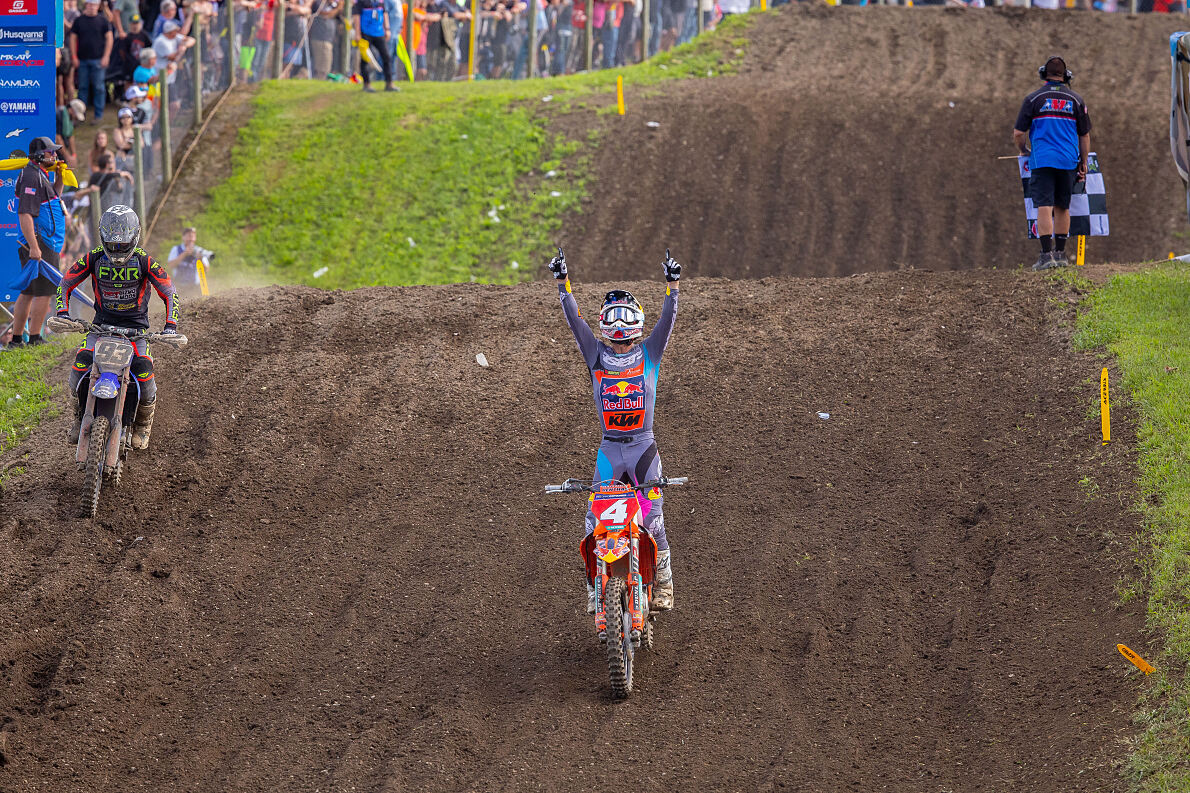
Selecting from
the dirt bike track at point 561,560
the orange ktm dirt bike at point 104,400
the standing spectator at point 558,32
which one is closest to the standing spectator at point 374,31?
the standing spectator at point 558,32

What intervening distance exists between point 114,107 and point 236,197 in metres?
3.34

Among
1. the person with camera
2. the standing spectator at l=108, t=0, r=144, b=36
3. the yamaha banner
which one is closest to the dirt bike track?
the yamaha banner

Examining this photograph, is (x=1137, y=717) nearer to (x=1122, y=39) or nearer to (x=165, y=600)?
(x=165, y=600)

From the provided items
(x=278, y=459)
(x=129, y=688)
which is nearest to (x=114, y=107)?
(x=278, y=459)

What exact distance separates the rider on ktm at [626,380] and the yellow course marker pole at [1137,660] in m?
3.09

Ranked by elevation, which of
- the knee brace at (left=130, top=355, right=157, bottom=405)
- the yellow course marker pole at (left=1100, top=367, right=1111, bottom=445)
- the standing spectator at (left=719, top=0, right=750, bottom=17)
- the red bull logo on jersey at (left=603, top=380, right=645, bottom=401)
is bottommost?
the knee brace at (left=130, top=355, right=157, bottom=405)

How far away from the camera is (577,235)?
2012 centimetres

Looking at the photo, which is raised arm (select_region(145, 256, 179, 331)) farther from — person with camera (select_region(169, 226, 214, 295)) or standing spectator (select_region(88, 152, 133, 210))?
person with camera (select_region(169, 226, 214, 295))

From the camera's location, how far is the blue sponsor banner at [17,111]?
1520 centimetres

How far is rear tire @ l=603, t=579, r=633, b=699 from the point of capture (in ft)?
25.4

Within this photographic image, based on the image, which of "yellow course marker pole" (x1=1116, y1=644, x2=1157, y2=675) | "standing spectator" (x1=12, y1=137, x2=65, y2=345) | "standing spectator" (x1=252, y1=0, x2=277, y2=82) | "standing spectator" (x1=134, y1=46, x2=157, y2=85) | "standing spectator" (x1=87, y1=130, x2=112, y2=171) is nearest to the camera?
"yellow course marker pole" (x1=1116, y1=644, x2=1157, y2=675)

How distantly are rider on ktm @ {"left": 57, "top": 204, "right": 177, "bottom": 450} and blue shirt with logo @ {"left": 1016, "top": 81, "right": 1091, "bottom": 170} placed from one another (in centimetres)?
950

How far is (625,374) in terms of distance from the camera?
27.2ft

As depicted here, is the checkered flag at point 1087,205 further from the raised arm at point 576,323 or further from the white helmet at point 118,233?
the white helmet at point 118,233
